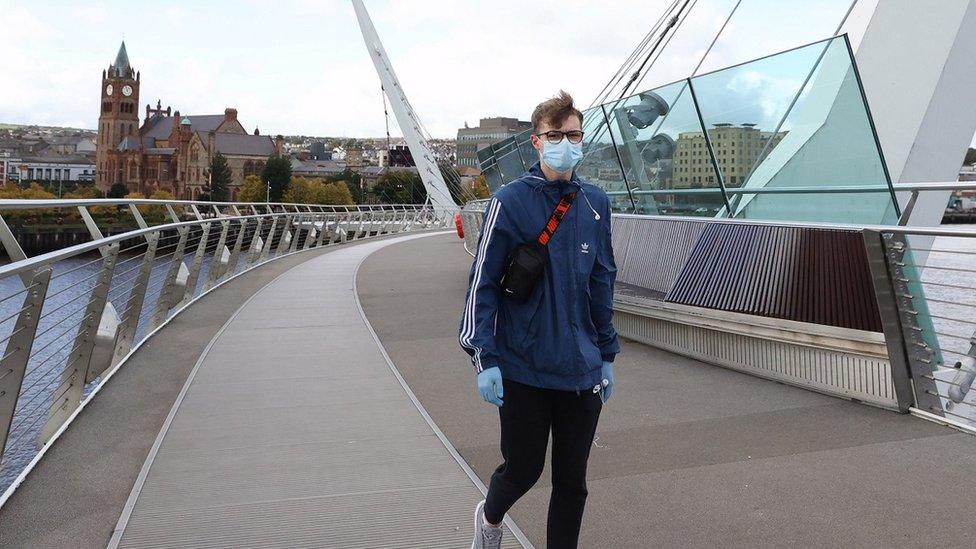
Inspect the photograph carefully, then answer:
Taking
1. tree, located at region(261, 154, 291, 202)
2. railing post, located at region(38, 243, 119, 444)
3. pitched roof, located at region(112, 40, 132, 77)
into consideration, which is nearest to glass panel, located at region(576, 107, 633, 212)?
railing post, located at region(38, 243, 119, 444)

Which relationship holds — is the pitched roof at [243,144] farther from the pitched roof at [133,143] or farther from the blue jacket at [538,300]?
the blue jacket at [538,300]

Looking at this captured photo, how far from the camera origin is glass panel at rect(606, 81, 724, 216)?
865 centimetres

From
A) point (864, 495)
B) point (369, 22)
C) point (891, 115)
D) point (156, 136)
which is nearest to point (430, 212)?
point (369, 22)

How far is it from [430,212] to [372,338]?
156ft

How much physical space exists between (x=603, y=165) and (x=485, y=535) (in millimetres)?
8295

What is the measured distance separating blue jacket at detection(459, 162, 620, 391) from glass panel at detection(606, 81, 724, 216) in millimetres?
5645

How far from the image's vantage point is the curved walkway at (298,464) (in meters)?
3.77

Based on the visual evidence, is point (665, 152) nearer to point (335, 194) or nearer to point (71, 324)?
point (71, 324)

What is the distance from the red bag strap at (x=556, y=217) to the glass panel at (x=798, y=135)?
403 cm

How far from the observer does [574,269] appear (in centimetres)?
309

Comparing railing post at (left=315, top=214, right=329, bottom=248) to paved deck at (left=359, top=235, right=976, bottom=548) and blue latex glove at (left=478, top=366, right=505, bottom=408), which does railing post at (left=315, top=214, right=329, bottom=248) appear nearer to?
paved deck at (left=359, top=235, right=976, bottom=548)

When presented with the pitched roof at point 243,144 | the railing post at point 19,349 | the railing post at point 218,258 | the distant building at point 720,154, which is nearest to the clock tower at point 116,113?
the pitched roof at point 243,144

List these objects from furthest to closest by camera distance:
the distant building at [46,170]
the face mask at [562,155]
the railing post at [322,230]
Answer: the distant building at [46,170] → the railing post at [322,230] → the face mask at [562,155]

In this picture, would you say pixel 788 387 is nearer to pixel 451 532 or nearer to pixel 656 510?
pixel 656 510
